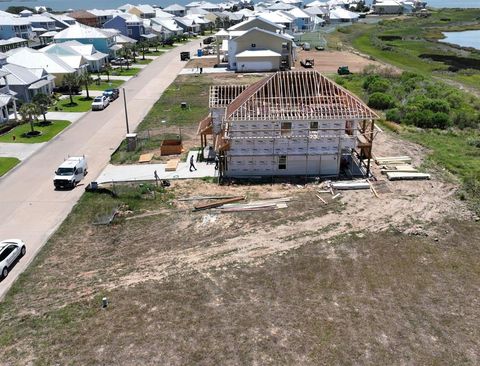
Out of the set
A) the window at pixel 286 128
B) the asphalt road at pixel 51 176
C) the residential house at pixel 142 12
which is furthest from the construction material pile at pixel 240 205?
the residential house at pixel 142 12

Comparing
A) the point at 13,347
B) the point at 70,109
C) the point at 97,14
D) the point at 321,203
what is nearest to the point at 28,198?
the point at 13,347

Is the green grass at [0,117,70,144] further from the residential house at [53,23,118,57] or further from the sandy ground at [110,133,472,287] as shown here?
the residential house at [53,23,118,57]

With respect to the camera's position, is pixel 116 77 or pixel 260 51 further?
pixel 260 51

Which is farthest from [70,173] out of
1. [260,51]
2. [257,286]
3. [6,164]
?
[260,51]

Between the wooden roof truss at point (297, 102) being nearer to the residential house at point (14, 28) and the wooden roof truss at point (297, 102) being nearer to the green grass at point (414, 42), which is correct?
the green grass at point (414, 42)

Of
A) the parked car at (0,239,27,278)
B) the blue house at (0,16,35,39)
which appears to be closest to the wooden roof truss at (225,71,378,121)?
the parked car at (0,239,27,278)

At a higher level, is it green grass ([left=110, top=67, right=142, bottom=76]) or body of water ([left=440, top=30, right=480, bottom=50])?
green grass ([left=110, top=67, right=142, bottom=76])

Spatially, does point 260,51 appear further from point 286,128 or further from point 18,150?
point 286,128
